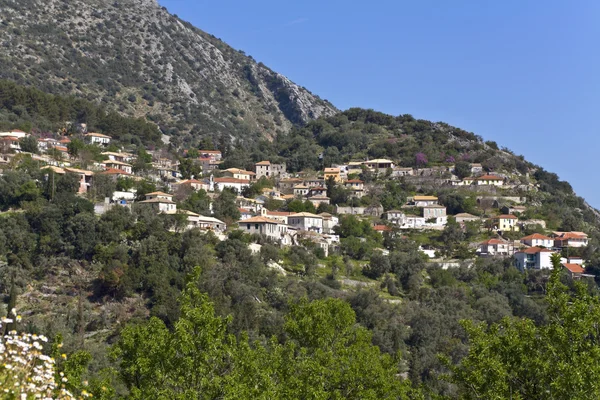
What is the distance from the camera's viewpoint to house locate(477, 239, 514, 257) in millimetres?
79625

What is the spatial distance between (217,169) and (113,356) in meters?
83.9

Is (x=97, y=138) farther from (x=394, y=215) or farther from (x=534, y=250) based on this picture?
(x=534, y=250)

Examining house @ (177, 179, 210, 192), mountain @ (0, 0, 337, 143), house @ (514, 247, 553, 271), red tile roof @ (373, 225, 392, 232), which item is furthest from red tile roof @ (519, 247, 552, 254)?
mountain @ (0, 0, 337, 143)

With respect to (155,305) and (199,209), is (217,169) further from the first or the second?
(155,305)

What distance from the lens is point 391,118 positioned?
13362 centimetres

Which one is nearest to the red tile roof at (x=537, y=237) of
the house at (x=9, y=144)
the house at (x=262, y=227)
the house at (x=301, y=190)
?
the house at (x=262, y=227)

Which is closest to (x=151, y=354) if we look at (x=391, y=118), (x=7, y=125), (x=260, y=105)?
(x=7, y=125)

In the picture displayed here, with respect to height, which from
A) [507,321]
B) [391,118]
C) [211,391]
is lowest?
[211,391]

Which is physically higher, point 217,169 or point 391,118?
point 391,118

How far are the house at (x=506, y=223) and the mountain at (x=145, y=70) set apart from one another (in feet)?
196

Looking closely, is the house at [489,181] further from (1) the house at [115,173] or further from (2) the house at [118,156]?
(1) the house at [115,173]

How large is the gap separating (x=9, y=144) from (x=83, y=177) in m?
11.3

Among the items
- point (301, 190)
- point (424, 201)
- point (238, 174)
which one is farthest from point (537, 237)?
point (238, 174)

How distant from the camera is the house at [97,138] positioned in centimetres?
9950
